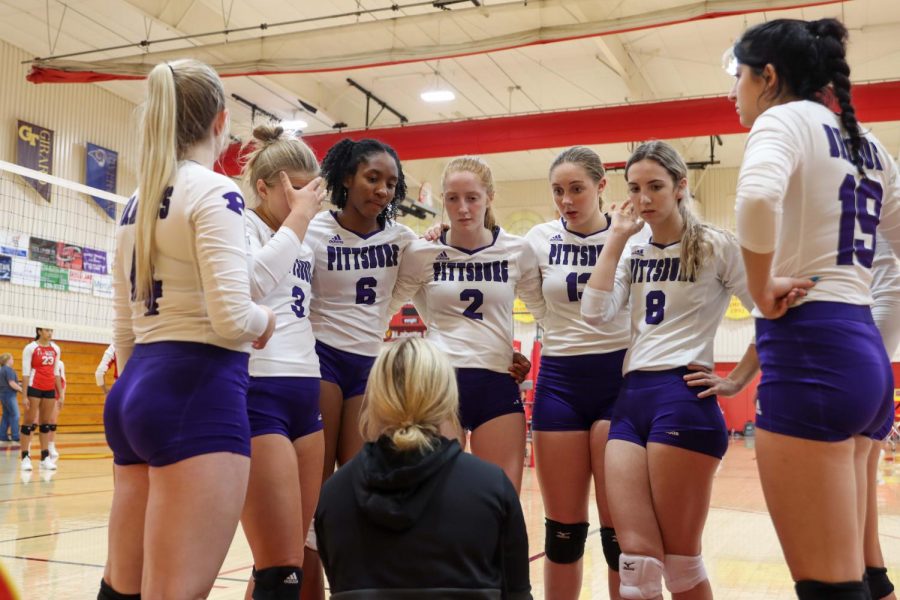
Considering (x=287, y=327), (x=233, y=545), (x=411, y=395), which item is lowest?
(x=233, y=545)

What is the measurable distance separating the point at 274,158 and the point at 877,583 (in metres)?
2.69

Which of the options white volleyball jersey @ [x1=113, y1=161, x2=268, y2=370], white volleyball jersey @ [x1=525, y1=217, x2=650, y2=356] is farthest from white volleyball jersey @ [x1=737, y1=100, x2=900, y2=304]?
white volleyball jersey @ [x1=525, y1=217, x2=650, y2=356]

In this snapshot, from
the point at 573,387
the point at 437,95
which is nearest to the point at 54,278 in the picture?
the point at 437,95

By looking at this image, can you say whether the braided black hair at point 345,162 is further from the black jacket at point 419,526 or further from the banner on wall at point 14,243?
the banner on wall at point 14,243

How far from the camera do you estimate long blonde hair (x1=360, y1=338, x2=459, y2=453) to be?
2066 mm

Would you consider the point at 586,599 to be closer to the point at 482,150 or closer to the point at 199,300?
the point at 199,300

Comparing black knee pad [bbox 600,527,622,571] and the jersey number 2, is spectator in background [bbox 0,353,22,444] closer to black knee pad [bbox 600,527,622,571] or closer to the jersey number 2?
the jersey number 2

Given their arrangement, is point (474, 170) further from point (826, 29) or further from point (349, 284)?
point (826, 29)

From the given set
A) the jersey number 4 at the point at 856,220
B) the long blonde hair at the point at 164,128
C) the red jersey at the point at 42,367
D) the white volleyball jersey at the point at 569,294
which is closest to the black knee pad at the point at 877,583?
the white volleyball jersey at the point at 569,294

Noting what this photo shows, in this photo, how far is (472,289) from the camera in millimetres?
3555

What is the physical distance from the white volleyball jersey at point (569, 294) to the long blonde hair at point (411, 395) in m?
1.46

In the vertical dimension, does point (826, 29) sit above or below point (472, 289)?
above

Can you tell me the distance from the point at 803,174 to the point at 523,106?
17304 mm

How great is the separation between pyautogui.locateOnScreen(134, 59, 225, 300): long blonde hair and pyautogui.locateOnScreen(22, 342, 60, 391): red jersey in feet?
34.1
